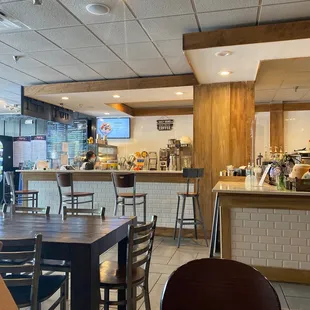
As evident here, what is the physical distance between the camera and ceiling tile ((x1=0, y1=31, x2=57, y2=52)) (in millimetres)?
3730

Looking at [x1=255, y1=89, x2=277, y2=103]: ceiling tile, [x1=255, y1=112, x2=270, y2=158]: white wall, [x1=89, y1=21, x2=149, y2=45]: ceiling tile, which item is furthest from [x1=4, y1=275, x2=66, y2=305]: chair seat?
[x1=255, y1=112, x2=270, y2=158]: white wall

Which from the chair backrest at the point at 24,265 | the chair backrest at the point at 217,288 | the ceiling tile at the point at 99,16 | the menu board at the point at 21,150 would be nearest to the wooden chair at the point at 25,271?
the chair backrest at the point at 24,265

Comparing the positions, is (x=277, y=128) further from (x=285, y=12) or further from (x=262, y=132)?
(x=285, y=12)

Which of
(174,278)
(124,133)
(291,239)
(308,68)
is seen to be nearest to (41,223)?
(174,278)

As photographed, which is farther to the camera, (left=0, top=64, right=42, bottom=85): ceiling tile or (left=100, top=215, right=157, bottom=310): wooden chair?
(left=0, top=64, right=42, bottom=85): ceiling tile

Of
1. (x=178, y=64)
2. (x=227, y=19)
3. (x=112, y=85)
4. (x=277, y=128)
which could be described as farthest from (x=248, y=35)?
(x=277, y=128)

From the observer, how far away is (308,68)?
4.91 m

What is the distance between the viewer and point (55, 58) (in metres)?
4.56

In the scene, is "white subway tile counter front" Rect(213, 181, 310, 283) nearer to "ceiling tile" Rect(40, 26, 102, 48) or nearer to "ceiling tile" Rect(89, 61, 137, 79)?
"ceiling tile" Rect(40, 26, 102, 48)

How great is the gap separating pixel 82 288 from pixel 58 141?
7746 millimetres

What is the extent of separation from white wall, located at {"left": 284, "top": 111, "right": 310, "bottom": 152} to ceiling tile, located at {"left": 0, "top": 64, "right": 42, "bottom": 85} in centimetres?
591

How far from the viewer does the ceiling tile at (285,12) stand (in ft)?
9.91

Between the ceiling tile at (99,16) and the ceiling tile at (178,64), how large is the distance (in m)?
1.41

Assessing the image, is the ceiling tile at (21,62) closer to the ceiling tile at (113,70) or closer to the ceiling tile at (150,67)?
the ceiling tile at (113,70)
